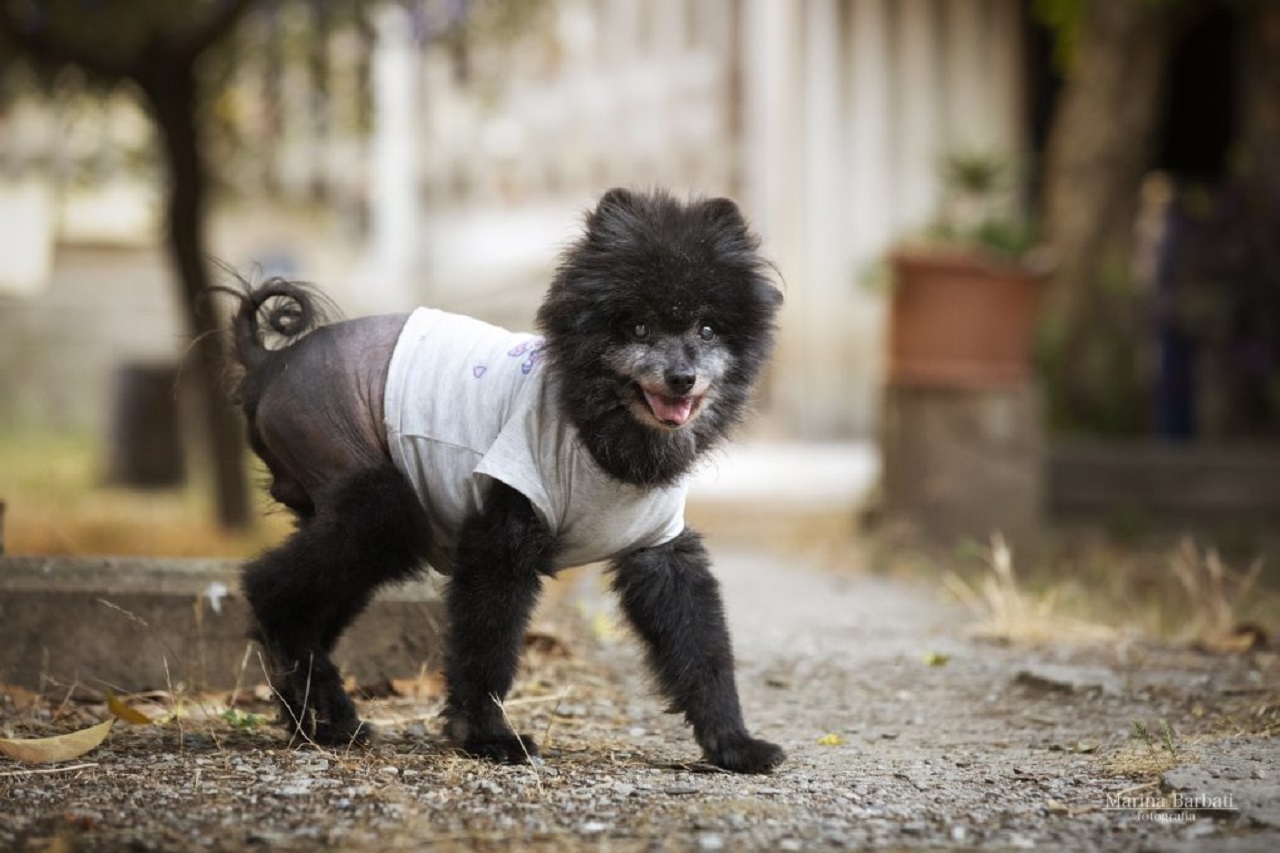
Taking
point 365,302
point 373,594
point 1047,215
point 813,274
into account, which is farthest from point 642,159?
point 373,594

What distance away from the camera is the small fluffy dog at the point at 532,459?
145 inches

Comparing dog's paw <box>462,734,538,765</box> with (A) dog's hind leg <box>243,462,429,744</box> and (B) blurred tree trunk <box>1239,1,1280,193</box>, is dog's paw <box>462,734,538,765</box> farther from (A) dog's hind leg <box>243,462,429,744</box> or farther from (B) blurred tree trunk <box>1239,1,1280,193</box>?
(B) blurred tree trunk <box>1239,1,1280,193</box>

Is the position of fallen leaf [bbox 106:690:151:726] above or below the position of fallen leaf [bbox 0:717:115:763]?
below

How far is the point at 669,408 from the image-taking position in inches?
144

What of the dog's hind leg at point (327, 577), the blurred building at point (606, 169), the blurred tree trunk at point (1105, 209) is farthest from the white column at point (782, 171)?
the dog's hind leg at point (327, 577)

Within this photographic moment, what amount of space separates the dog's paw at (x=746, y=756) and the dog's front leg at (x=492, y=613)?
1.37 feet

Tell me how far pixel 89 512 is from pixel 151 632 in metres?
4.11

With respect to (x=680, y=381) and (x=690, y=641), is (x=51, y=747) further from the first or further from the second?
(x=680, y=381)

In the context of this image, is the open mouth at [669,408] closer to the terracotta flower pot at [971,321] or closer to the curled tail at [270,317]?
the curled tail at [270,317]

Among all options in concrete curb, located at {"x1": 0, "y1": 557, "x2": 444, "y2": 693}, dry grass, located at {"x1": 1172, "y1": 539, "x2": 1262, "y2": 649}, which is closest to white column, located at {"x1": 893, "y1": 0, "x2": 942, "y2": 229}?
dry grass, located at {"x1": 1172, "y1": 539, "x2": 1262, "y2": 649}

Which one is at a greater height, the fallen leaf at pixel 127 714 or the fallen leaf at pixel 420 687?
the fallen leaf at pixel 127 714

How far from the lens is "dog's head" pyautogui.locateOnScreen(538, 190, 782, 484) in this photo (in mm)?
3645

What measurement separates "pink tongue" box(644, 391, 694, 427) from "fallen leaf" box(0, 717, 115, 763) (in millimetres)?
1426

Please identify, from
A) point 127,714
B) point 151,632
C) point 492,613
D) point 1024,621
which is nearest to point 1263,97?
point 1024,621
